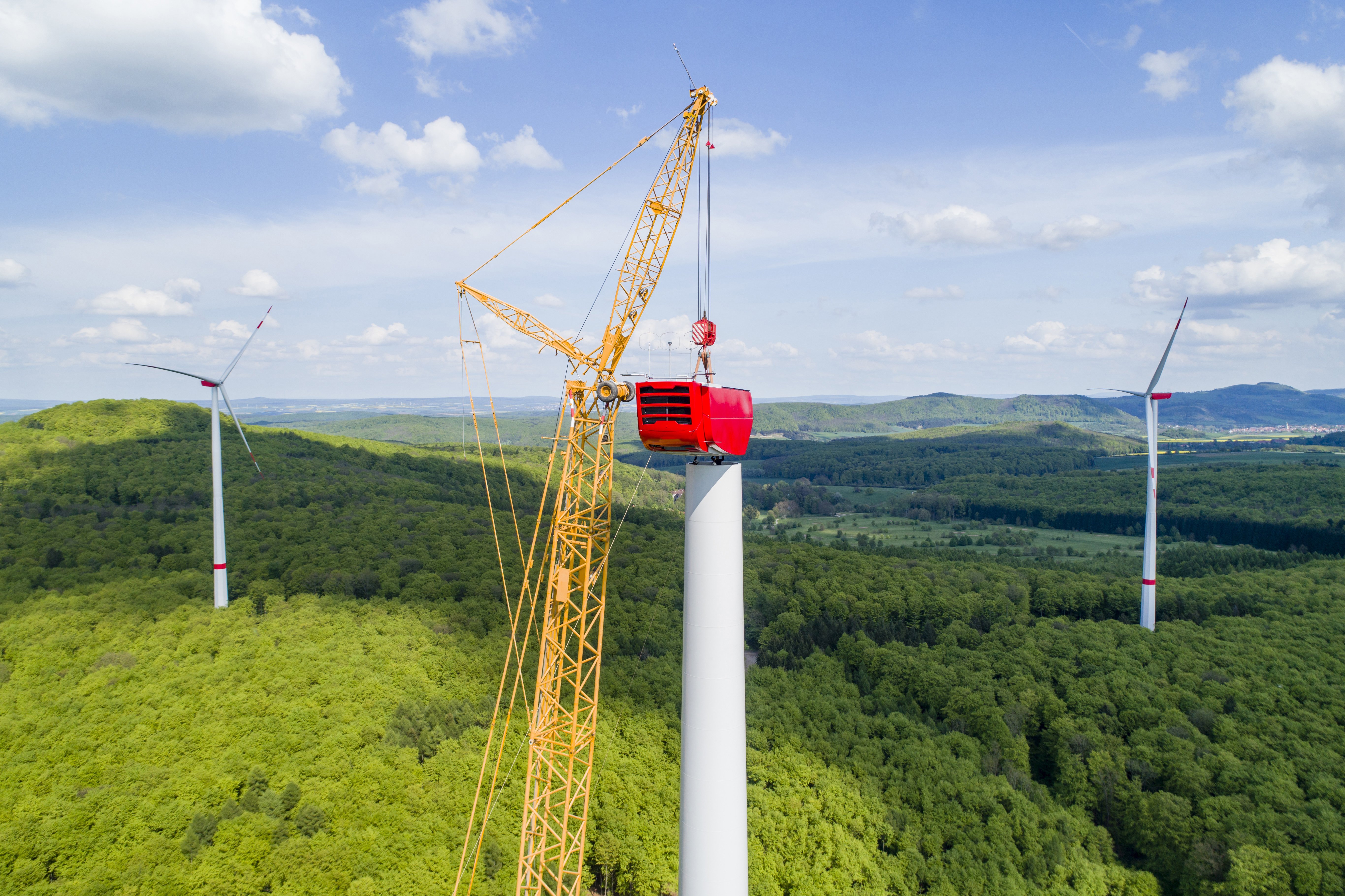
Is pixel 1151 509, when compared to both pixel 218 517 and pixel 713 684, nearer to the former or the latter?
pixel 713 684

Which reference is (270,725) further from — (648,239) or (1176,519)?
(1176,519)

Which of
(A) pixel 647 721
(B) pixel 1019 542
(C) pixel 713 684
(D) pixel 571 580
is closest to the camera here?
(C) pixel 713 684

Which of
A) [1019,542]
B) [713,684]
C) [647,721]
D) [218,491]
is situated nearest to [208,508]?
[218,491]

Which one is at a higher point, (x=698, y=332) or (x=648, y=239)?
(x=648, y=239)

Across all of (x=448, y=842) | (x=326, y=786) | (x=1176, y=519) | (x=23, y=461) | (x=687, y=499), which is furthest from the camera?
(x=1176, y=519)

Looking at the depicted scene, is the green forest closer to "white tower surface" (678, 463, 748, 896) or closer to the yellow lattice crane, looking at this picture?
the yellow lattice crane

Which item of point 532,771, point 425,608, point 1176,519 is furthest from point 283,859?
Answer: point 1176,519
